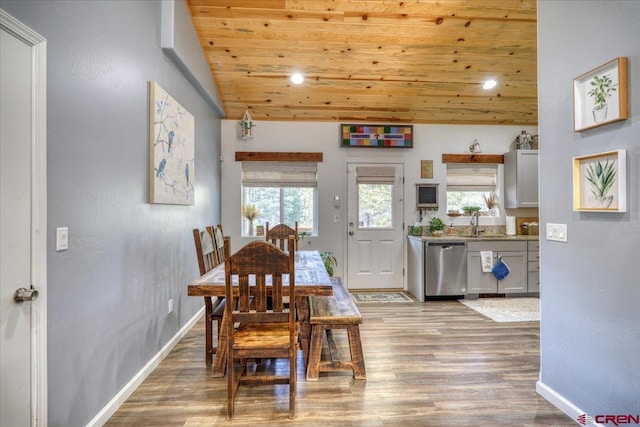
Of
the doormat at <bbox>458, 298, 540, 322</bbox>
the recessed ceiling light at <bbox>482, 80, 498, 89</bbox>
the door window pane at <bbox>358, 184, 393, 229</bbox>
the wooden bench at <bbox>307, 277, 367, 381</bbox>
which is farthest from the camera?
the door window pane at <bbox>358, 184, 393, 229</bbox>

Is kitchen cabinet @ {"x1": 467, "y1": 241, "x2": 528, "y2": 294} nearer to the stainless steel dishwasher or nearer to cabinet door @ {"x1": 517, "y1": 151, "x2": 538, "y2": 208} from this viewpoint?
the stainless steel dishwasher

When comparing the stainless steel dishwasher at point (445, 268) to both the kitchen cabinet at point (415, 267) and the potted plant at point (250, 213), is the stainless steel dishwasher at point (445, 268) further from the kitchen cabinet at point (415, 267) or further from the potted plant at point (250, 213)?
the potted plant at point (250, 213)

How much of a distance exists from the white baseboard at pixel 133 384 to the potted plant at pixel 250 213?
1965 mm

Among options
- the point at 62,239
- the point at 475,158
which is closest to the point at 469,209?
the point at 475,158

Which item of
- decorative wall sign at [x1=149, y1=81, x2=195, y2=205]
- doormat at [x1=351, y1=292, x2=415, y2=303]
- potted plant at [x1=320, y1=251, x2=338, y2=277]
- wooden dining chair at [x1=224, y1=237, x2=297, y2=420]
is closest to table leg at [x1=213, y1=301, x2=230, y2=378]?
wooden dining chair at [x1=224, y1=237, x2=297, y2=420]

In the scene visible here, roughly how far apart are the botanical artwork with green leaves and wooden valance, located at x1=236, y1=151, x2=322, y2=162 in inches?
138

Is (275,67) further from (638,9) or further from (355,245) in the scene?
(638,9)

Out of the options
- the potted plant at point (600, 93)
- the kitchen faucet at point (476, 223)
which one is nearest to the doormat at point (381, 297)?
the kitchen faucet at point (476, 223)

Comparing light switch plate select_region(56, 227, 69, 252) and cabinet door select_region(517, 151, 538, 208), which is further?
cabinet door select_region(517, 151, 538, 208)

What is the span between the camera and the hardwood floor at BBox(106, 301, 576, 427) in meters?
1.89

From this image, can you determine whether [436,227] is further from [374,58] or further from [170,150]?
[170,150]

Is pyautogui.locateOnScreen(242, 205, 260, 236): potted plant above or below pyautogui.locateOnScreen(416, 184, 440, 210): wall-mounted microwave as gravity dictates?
below

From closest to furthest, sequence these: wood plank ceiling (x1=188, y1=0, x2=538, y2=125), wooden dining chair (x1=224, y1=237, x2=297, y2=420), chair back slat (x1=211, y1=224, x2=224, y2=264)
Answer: wooden dining chair (x1=224, y1=237, x2=297, y2=420) → chair back slat (x1=211, y1=224, x2=224, y2=264) → wood plank ceiling (x1=188, y1=0, x2=538, y2=125)

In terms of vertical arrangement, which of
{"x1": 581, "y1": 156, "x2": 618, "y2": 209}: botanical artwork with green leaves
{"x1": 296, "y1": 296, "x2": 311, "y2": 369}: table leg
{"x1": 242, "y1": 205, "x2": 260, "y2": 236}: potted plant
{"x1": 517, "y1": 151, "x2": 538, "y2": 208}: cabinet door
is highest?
{"x1": 517, "y1": 151, "x2": 538, "y2": 208}: cabinet door
